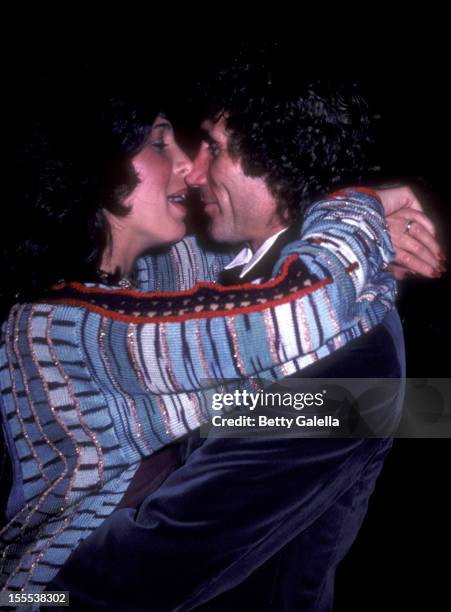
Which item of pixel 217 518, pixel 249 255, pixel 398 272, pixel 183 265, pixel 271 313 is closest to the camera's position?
pixel 271 313

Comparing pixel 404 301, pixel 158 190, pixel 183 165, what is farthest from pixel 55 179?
pixel 404 301

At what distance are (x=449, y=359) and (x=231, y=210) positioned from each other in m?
1.84

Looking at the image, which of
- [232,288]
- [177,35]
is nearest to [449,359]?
[232,288]

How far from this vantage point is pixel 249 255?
181 centimetres

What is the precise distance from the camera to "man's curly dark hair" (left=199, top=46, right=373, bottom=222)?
1.54 metres

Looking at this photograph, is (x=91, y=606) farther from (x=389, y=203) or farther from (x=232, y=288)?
(x=389, y=203)

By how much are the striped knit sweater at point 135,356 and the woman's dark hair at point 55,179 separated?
0.45ft

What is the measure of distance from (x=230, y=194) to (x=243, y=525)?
3.59 feet

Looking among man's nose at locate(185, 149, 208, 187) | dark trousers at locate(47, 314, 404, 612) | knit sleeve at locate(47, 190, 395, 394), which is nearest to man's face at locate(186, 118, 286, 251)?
man's nose at locate(185, 149, 208, 187)

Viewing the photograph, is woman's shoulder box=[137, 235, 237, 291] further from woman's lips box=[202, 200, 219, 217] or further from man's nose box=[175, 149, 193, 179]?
man's nose box=[175, 149, 193, 179]

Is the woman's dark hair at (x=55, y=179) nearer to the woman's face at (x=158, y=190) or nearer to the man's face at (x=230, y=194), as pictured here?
the woman's face at (x=158, y=190)

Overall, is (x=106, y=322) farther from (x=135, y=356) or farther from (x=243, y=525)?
(x=243, y=525)

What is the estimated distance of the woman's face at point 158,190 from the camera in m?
1.56

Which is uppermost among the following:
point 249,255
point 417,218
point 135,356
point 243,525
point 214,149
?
point 214,149
